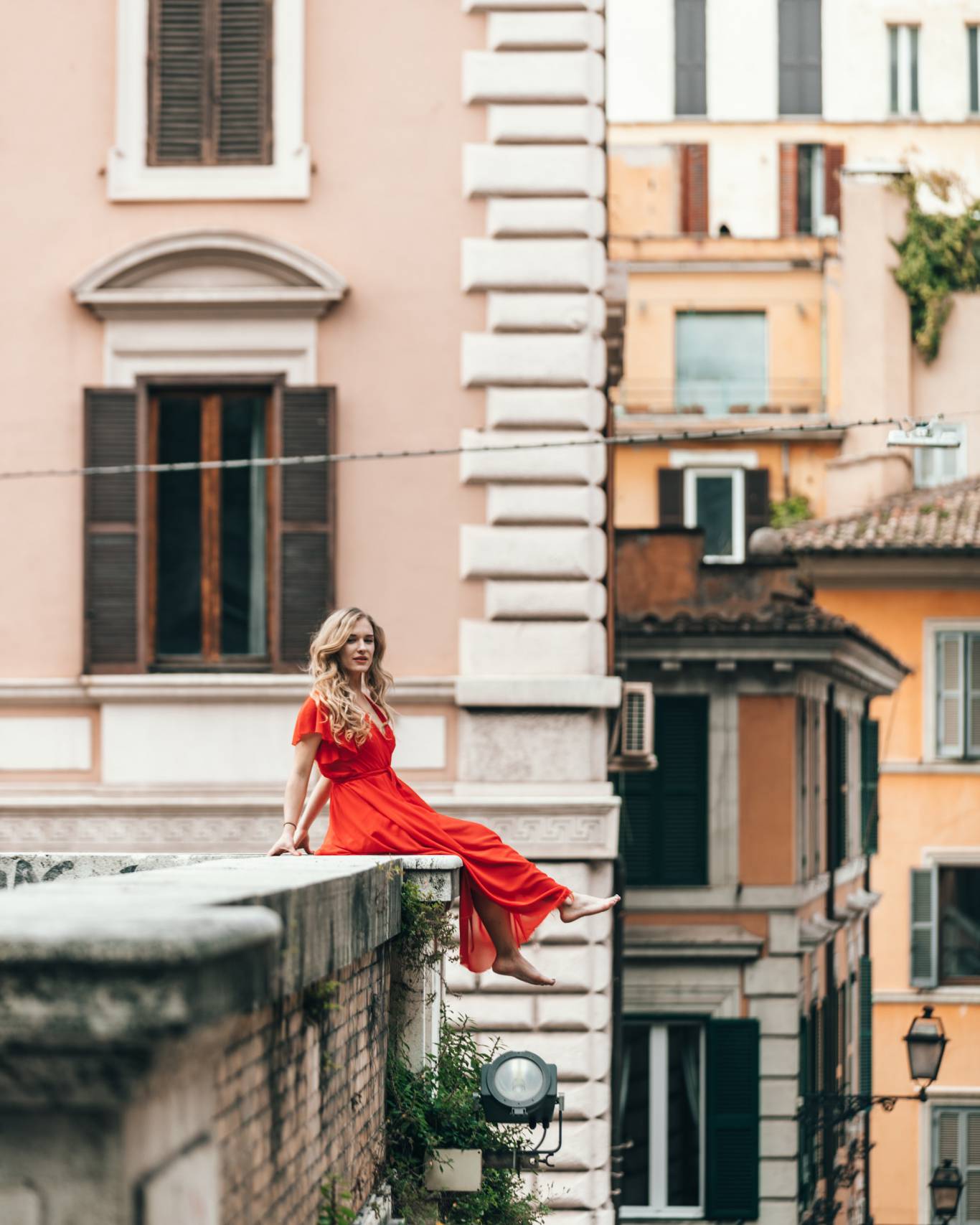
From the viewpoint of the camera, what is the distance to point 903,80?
157ft

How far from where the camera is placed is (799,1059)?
20.4 meters

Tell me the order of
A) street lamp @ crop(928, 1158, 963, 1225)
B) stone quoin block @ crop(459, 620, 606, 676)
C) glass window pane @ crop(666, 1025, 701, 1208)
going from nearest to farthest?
1. stone quoin block @ crop(459, 620, 606, 676)
2. glass window pane @ crop(666, 1025, 701, 1208)
3. street lamp @ crop(928, 1158, 963, 1225)

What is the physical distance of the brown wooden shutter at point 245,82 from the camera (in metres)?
14.8

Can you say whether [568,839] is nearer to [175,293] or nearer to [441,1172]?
[175,293]

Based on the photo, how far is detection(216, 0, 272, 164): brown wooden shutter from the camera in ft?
48.5

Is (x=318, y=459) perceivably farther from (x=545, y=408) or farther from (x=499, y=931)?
(x=499, y=931)

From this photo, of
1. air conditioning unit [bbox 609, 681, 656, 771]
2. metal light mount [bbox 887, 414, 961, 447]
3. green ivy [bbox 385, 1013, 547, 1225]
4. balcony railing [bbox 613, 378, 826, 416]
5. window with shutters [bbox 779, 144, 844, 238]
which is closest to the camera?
green ivy [bbox 385, 1013, 547, 1225]

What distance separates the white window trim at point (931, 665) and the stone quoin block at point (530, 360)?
20.3 metres

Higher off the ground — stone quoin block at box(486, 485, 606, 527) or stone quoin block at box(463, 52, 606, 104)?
stone quoin block at box(463, 52, 606, 104)

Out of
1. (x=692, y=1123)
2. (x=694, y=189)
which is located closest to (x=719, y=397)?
(x=694, y=189)

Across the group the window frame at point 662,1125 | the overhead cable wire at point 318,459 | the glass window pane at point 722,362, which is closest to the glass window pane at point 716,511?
the glass window pane at point 722,362

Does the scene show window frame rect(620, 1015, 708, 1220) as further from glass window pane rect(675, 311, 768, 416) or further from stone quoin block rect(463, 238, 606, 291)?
Answer: glass window pane rect(675, 311, 768, 416)

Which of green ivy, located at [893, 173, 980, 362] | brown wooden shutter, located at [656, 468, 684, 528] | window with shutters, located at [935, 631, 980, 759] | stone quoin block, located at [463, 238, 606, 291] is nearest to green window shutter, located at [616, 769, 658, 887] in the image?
stone quoin block, located at [463, 238, 606, 291]

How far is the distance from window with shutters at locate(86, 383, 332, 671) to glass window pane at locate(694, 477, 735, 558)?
990 inches
